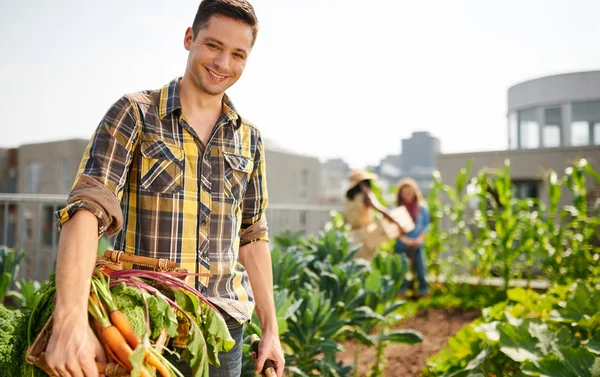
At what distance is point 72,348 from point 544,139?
14.1 m

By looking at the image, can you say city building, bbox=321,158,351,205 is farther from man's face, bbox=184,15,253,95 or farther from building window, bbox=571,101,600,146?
man's face, bbox=184,15,253,95

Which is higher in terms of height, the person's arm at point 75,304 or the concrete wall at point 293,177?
the concrete wall at point 293,177

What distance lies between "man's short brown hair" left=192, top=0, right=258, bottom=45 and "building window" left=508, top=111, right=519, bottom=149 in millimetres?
14460

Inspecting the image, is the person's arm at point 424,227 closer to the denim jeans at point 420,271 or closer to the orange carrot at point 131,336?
the denim jeans at point 420,271

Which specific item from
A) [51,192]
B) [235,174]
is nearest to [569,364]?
[235,174]

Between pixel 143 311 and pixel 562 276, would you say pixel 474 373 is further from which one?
pixel 562 276

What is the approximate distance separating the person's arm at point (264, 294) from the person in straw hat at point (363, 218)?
377cm

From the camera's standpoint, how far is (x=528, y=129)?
1433cm

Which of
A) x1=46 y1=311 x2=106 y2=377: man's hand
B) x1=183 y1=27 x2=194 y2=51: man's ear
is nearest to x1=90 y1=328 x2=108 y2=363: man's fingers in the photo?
x1=46 y1=311 x2=106 y2=377: man's hand

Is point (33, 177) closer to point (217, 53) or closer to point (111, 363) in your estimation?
point (217, 53)

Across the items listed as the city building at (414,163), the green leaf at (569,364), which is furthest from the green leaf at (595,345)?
the city building at (414,163)

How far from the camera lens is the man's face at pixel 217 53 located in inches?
54.1

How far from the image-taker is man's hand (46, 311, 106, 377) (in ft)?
3.12

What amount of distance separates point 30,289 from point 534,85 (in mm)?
13775
